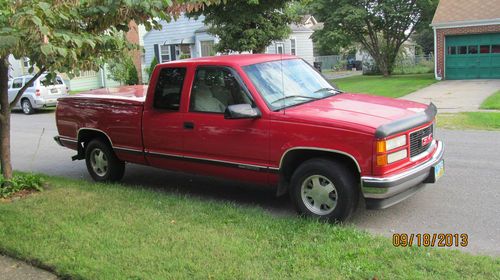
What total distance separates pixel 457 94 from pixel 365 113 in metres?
15.0

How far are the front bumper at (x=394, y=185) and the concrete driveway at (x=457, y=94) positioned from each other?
384 inches

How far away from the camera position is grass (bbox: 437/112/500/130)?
11312mm

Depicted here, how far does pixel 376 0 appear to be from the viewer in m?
30.8

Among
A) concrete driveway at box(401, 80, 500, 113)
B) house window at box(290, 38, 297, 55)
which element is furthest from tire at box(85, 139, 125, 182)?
house window at box(290, 38, 297, 55)

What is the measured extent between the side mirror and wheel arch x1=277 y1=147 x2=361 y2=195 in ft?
1.75

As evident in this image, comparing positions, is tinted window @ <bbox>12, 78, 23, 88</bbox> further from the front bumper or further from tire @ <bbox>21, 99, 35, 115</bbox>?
the front bumper

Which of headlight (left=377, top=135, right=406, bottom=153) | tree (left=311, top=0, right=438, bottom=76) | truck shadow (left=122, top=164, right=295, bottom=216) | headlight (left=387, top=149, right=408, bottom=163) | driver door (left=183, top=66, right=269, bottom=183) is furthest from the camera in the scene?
tree (left=311, top=0, right=438, bottom=76)

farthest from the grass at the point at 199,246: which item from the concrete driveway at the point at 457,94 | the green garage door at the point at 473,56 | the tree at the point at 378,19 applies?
the tree at the point at 378,19

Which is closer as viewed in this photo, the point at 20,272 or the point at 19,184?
the point at 20,272

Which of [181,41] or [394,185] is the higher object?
[181,41]

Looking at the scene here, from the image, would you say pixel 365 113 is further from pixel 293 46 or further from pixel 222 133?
pixel 293 46

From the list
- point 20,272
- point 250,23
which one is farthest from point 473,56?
point 20,272

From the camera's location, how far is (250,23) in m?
18.3

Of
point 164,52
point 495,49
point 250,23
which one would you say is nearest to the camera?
point 250,23
